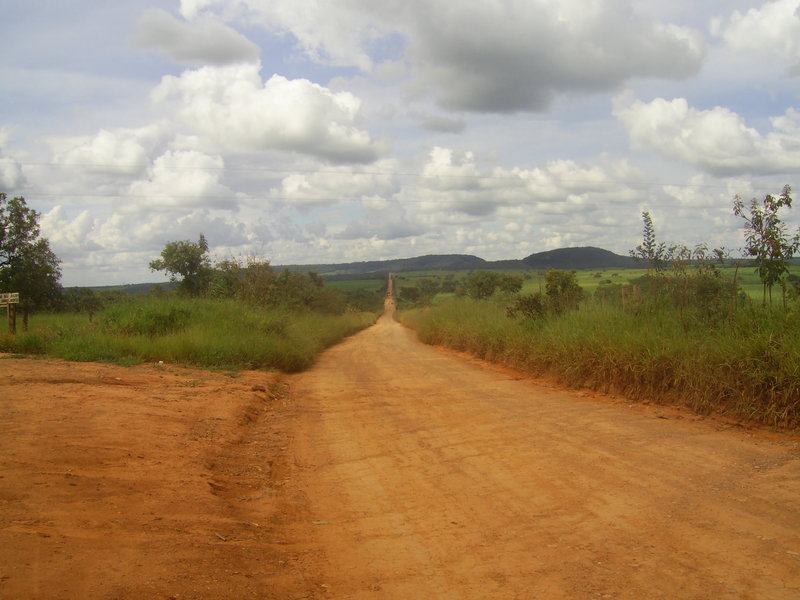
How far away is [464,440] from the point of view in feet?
25.8

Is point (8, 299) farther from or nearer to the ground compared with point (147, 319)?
farther from the ground

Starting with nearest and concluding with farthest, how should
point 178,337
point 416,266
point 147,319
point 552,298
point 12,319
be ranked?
point 178,337 → point 12,319 → point 147,319 → point 552,298 → point 416,266

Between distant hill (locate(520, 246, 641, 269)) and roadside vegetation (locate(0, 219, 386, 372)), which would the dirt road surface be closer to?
roadside vegetation (locate(0, 219, 386, 372))

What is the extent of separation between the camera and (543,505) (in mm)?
5410

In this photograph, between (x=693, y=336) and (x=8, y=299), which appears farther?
(x=8, y=299)

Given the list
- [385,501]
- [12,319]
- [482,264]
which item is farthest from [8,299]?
[482,264]

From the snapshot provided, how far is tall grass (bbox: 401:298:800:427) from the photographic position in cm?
803

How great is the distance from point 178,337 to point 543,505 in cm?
1166

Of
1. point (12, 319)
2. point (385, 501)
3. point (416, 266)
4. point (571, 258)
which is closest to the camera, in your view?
point (385, 501)

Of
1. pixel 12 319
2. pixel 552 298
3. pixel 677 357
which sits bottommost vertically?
pixel 677 357

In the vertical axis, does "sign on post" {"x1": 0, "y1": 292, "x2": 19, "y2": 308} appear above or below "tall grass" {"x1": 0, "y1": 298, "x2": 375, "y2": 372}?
above

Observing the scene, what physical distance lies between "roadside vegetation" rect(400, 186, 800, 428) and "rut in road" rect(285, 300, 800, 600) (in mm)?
578

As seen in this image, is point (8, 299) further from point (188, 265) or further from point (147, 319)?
point (188, 265)

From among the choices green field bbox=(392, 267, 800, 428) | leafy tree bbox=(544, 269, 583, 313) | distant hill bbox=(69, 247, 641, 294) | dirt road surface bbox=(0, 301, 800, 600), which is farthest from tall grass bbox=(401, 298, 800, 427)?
distant hill bbox=(69, 247, 641, 294)
